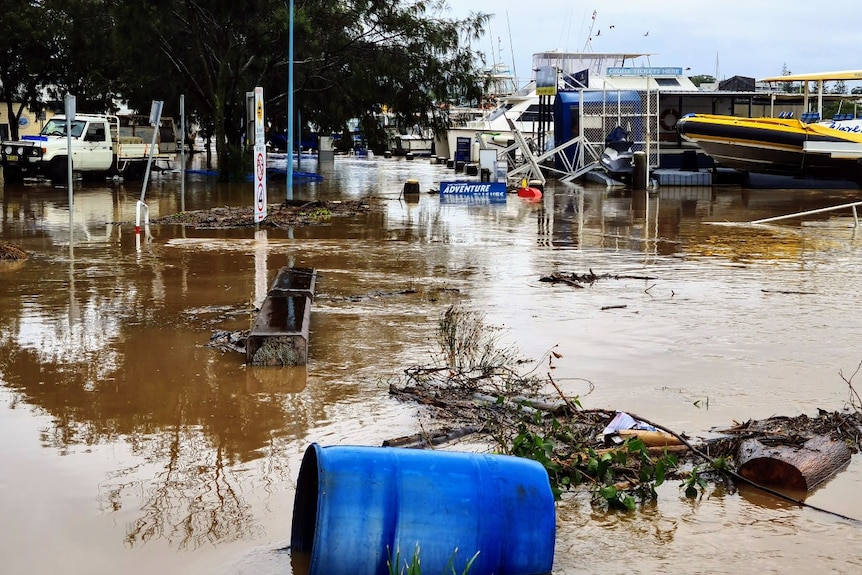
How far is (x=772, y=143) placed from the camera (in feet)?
103

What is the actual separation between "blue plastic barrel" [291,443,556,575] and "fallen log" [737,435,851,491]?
5.88 feet

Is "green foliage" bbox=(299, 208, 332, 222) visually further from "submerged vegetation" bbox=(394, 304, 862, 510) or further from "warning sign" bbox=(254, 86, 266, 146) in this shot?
"submerged vegetation" bbox=(394, 304, 862, 510)

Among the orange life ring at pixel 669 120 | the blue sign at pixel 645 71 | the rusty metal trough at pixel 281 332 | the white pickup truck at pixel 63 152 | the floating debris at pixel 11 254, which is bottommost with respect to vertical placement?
the rusty metal trough at pixel 281 332

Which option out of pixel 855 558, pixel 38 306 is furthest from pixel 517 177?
pixel 855 558

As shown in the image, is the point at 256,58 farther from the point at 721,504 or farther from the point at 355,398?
the point at 721,504

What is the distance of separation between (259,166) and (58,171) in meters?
14.2

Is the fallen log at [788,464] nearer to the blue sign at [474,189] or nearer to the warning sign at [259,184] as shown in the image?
the warning sign at [259,184]

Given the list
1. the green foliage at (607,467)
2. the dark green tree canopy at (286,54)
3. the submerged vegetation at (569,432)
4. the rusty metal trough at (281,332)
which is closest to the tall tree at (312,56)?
the dark green tree canopy at (286,54)

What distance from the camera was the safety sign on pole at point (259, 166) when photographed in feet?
63.3

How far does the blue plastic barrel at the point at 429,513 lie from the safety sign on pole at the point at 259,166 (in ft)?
50.1

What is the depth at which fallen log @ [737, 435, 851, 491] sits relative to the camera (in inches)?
223

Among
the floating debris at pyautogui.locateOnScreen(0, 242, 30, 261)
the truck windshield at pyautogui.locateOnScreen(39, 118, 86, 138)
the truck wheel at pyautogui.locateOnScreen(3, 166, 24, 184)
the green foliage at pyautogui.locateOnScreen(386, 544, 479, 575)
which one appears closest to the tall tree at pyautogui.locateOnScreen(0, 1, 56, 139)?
the truck windshield at pyautogui.locateOnScreen(39, 118, 86, 138)

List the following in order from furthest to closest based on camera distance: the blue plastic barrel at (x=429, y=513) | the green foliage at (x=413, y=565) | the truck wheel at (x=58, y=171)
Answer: the truck wheel at (x=58, y=171), the blue plastic barrel at (x=429, y=513), the green foliage at (x=413, y=565)

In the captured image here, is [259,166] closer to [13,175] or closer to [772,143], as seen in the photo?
[13,175]
